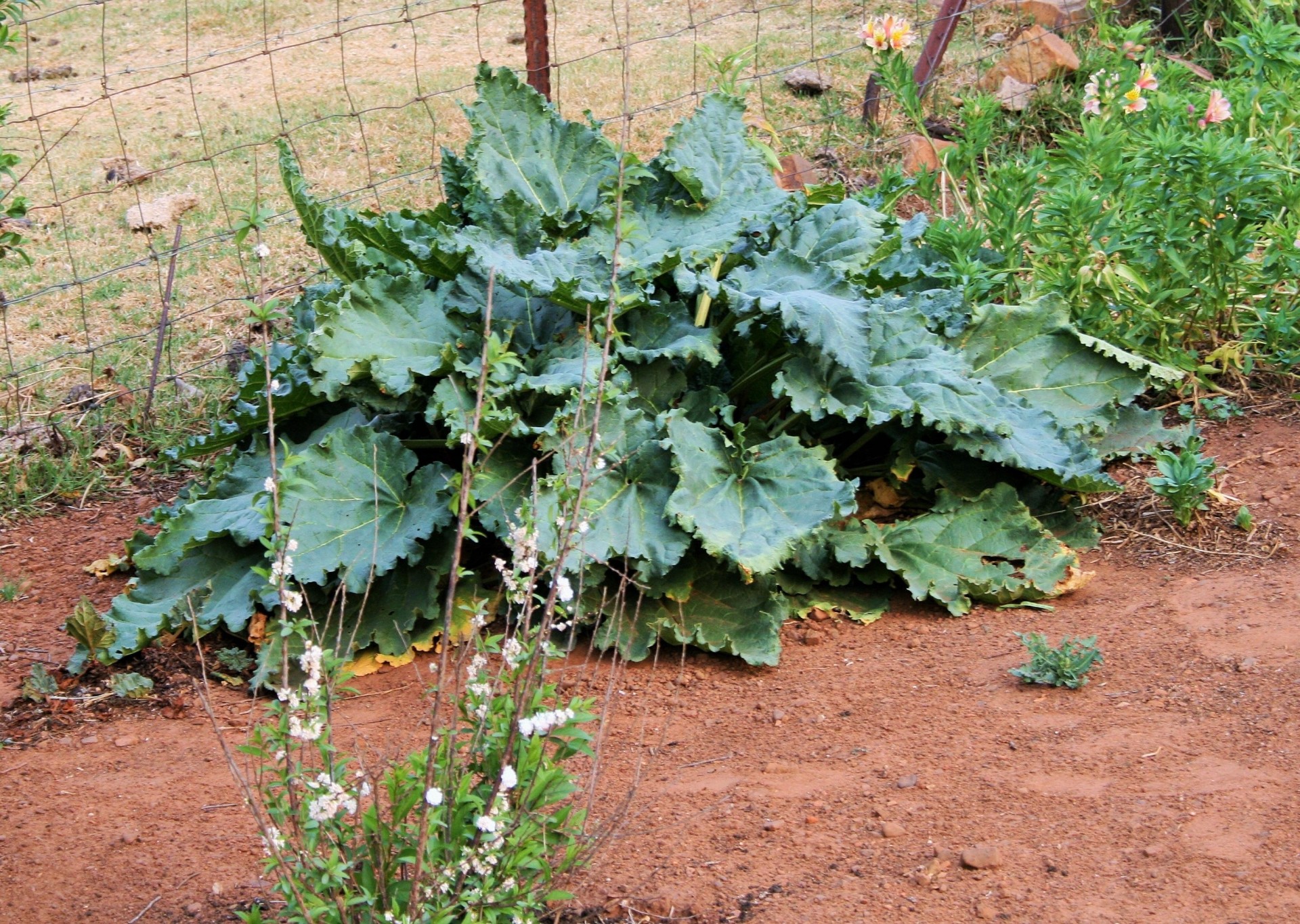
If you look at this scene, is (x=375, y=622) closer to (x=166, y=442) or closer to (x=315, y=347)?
(x=315, y=347)

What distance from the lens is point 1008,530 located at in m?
3.75

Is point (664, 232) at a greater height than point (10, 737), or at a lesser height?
greater

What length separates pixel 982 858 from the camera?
8.43ft

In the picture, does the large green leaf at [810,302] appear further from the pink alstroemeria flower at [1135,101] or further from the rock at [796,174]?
the rock at [796,174]

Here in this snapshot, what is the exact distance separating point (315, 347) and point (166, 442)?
1493 mm

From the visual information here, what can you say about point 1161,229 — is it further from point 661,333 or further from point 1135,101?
point 661,333

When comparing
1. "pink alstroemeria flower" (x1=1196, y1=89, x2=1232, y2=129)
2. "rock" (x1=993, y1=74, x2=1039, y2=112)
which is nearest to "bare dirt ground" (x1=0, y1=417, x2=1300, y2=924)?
"pink alstroemeria flower" (x1=1196, y1=89, x2=1232, y2=129)

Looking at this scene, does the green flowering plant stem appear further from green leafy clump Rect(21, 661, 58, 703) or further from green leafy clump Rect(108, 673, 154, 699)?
green leafy clump Rect(21, 661, 58, 703)

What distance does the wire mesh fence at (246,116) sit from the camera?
5.40m

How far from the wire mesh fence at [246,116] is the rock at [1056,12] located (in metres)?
0.06

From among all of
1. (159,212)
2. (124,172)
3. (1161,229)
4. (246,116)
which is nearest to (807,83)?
(246,116)

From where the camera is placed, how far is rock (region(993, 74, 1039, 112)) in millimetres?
6867

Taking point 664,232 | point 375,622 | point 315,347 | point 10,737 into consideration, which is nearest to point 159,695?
point 10,737

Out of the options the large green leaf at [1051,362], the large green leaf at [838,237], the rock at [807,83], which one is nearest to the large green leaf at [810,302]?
the large green leaf at [838,237]
